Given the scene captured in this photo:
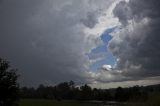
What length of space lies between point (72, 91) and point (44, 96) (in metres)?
16.8

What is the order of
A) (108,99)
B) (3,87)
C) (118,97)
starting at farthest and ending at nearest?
(108,99) → (118,97) → (3,87)

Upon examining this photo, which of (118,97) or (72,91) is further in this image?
(72,91)

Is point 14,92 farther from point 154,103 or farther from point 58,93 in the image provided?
point 58,93

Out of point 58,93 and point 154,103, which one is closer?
point 154,103

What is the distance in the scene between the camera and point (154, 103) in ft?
81.0

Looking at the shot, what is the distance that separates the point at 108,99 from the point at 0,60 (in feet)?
407

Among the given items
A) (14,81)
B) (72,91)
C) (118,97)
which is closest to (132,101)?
(14,81)

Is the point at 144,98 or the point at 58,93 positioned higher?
the point at 58,93

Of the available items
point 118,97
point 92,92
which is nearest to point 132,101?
point 118,97

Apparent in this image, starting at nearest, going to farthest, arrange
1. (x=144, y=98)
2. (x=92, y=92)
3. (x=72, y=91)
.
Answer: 1. (x=144, y=98)
2. (x=92, y=92)
3. (x=72, y=91)

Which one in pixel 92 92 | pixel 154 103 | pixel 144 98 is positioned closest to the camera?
pixel 154 103

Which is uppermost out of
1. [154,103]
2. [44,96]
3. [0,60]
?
[44,96]

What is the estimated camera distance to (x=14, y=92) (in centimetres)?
2244

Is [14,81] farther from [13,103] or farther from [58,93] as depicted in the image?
[58,93]
